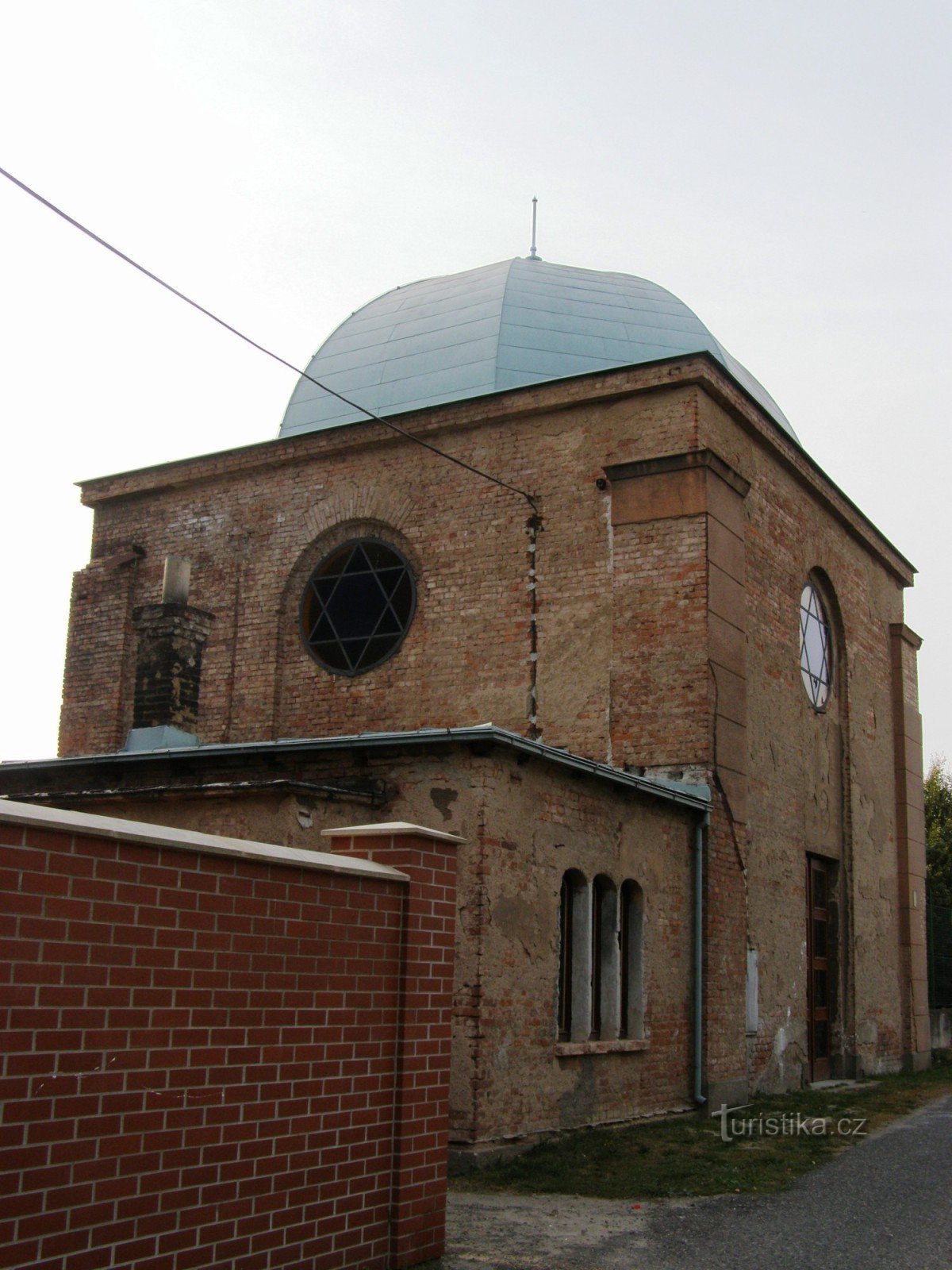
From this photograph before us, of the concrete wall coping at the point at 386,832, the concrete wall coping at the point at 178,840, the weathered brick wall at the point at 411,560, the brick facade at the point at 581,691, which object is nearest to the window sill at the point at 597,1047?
the brick facade at the point at 581,691

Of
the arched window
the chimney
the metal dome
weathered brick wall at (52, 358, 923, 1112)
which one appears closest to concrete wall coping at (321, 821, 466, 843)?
the arched window

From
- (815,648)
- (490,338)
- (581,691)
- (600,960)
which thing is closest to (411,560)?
(581,691)

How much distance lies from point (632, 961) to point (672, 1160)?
2.32m

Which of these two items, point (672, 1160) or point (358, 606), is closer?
point (672, 1160)

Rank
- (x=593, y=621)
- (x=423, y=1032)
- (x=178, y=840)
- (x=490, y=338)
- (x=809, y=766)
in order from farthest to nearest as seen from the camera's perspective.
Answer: (x=490, y=338) < (x=809, y=766) < (x=593, y=621) < (x=423, y=1032) < (x=178, y=840)

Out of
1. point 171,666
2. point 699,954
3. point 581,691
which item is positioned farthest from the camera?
point 171,666

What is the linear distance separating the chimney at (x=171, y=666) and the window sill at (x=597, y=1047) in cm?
541

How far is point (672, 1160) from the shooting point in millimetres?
9781

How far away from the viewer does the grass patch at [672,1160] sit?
8.73 m

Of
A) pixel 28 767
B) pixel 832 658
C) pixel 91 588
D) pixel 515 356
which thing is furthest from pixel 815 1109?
pixel 91 588

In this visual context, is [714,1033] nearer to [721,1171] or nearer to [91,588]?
[721,1171]

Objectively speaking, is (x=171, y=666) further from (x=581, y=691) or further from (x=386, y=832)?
(x=386, y=832)

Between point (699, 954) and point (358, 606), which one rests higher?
point (358, 606)

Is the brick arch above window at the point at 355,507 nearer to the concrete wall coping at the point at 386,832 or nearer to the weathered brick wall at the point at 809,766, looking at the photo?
the weathered brick wall at the point at 809,766
